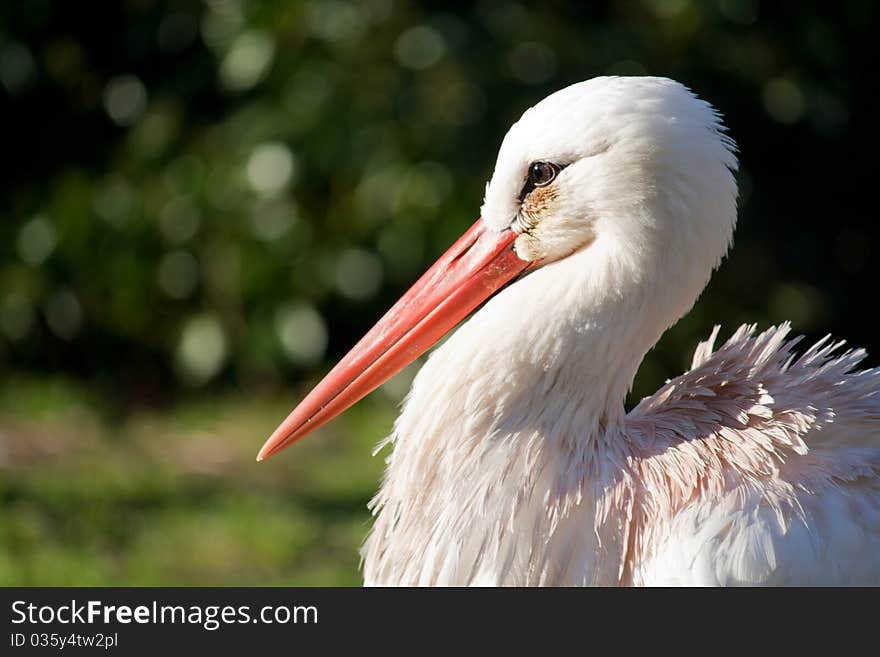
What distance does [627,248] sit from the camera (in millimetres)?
2424

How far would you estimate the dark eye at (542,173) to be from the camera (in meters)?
2.51

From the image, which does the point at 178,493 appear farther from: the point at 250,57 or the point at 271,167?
the point at 250,57

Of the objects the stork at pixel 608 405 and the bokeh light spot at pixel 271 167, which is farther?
the bokeh light spot at pixel 271 167

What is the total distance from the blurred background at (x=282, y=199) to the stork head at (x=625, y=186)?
2.18m

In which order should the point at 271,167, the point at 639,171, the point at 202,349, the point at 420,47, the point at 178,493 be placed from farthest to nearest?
the point at 202,349 < the point at 271,167 < the point at 420,47 < the point at 178,493 < the point at 639,171

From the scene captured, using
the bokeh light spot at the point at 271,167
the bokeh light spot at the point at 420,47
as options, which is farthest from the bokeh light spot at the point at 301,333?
the bokeh light spot at the point at 420,47

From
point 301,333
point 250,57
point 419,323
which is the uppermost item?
point 250,57

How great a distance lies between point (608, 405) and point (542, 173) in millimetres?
470

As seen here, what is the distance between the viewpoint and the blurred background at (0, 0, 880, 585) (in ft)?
16.5

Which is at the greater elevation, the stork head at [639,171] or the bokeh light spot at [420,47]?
the bokeh light spot at [420,47]

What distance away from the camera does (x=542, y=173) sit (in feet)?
8.27

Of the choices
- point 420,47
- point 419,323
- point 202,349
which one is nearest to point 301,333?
point 202,349

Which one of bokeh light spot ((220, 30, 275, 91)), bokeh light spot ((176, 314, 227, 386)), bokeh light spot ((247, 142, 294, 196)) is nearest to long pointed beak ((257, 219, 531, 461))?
bokeh light spot ((247, 142, 294, 196))

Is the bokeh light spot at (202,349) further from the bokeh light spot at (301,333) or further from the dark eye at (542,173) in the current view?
the dark eye at (542,173)
